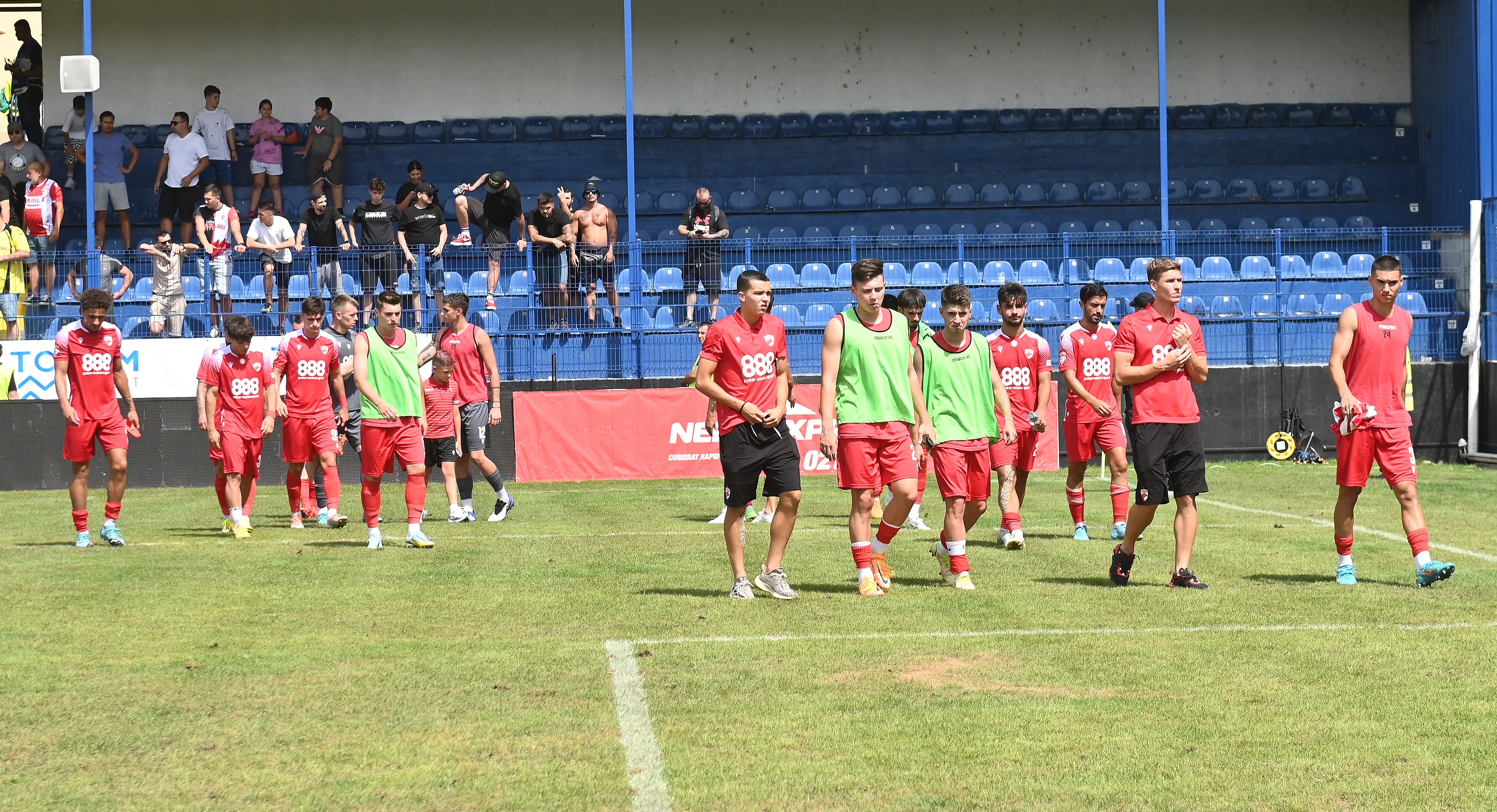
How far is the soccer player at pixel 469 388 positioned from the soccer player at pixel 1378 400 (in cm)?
796

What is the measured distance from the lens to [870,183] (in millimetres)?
28688

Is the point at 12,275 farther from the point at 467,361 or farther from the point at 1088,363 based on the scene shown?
the point at 1088,363

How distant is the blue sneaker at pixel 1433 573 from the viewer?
959 centimetres

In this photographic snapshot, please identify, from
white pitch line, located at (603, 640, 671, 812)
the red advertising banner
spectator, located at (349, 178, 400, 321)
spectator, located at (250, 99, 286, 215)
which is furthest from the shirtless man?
white pitch line, located at (603, 640, 671, 812)

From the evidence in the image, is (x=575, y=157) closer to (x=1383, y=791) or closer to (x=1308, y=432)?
(x=1308, y=432)

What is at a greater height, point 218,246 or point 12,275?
point 218,246

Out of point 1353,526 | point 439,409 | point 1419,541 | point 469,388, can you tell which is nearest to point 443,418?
point 439,409

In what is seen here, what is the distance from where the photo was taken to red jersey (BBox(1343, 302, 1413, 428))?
9930 millimetres

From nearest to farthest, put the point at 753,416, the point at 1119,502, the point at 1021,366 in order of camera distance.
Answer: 1. the point at 753,416
2. the point at 1119,502
3. the point at 1021,366

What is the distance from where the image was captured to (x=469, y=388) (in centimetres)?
1559

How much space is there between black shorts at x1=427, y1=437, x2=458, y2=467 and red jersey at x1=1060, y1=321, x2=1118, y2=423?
573 centimetres

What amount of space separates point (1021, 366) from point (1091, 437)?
81 cm

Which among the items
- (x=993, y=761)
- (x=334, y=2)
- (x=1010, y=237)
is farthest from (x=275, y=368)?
(x=334, y=2)

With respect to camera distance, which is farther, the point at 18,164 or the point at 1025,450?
the point at 18,164
